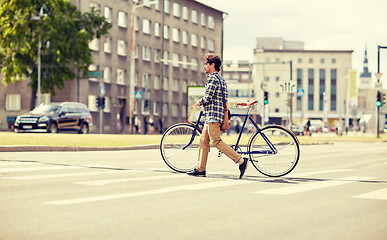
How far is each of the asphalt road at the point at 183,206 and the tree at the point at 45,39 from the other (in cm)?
3598

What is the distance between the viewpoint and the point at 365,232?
5797 mm

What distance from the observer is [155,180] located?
9.97m

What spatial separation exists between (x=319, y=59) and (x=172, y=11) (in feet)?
251

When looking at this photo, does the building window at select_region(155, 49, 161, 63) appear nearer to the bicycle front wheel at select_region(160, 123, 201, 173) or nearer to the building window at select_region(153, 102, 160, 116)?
the building window at select_region(153, 102, 160, 116)

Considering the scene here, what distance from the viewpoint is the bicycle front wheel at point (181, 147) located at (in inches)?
441

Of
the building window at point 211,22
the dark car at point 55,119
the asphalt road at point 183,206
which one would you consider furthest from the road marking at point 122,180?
the building window at point 211,22

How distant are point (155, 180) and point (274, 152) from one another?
202 centimetres

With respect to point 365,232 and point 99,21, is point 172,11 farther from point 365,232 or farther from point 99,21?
point 365,232

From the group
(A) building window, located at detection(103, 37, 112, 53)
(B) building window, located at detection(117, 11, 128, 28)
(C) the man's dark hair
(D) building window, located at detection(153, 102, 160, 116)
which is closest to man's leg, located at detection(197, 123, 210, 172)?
(C) the man's dark hair

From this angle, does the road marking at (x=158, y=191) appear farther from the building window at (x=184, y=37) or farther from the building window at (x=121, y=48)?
the building window at (x=184, y=37)

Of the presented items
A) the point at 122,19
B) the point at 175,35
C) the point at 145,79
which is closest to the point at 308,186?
the point at 122,19

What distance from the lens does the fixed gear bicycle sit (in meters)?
10.8

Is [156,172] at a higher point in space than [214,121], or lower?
lower

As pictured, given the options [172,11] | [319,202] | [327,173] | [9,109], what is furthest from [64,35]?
[319,202]
